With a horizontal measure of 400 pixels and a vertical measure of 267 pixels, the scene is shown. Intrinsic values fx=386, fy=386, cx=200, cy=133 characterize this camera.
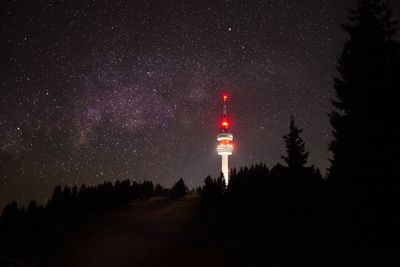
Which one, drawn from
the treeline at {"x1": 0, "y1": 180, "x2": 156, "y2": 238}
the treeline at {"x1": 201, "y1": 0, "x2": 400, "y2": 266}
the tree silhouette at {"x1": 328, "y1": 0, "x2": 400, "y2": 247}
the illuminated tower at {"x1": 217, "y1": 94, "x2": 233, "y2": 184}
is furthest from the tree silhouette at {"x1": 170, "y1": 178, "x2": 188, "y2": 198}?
the illuminated tower at {"x1": 217, "y1": 94, "x2": 233, "y2": 184}

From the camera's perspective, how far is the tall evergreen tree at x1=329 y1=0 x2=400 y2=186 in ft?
65.3

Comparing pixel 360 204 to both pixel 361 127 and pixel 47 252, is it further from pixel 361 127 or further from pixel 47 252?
pixel 47 252

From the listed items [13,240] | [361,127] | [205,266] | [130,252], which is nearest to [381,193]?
[361,127]

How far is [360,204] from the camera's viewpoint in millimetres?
20000

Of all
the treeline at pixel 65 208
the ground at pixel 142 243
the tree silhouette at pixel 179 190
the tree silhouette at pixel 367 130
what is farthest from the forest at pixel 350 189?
the tree silhouette at pixel 179 190

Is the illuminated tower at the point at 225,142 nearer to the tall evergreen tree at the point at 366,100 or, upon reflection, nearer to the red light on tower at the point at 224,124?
the red light on tower at the point at 224,124

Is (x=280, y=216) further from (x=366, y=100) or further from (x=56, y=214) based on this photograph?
(x=56, y=214)

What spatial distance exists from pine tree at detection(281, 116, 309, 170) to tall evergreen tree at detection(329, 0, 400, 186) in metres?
11.2

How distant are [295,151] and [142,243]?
15513 mm

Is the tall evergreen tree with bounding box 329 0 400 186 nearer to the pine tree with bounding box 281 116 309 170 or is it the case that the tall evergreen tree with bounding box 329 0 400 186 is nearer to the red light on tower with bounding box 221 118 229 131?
the pine tree with bounding box 281 116 309 170

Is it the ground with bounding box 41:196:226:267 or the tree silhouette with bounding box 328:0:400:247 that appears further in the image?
the ground with bounding box 41:196:226:267

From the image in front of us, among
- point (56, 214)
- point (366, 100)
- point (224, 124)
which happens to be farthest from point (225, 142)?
point (366, 100)

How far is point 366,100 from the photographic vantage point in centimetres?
2080

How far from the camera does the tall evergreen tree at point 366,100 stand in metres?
19.9
